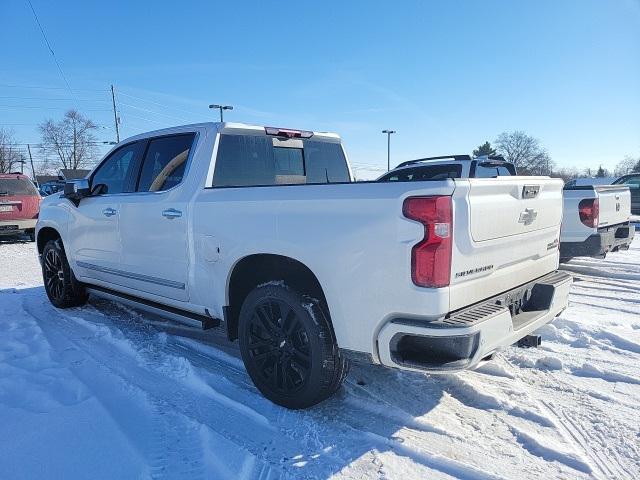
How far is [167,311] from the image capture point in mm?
3979

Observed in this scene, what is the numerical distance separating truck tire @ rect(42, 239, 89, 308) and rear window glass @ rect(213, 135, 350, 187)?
9.35ft

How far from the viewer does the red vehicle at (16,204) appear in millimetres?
11445

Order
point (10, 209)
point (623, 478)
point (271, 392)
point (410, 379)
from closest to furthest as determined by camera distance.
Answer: point (623, 478), point (271, 392), point (410, 379), point (10, 209)

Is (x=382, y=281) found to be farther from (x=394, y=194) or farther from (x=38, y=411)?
(x=38, y=411)

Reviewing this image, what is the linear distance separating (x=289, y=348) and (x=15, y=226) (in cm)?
1148

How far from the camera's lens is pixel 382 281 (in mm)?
2477

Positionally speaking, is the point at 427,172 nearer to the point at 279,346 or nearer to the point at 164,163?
the point at 164,163

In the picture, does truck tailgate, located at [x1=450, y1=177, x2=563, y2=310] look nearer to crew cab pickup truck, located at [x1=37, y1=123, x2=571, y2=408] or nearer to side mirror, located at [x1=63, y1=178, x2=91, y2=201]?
crew cab pickup truck, located at [x1=37, y1=123, x2=571, y2=408]

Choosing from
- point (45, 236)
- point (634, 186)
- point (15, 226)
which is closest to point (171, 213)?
point (45, 236)

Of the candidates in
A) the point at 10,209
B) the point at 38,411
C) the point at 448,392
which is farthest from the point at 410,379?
the point at 10,209

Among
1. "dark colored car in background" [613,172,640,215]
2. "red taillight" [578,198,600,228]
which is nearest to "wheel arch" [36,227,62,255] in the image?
"red taillight" [578,198,600,228]

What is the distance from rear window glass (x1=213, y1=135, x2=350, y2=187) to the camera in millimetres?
3871

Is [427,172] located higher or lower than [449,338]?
higher

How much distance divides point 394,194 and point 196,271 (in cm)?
185
